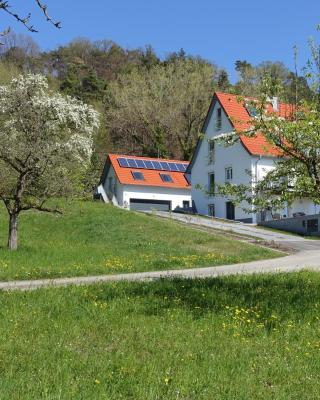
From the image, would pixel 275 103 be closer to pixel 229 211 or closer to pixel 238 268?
pixel 238 268

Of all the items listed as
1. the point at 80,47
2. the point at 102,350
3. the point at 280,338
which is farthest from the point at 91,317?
the point at 80,47

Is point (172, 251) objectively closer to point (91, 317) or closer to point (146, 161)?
point (91, 317)

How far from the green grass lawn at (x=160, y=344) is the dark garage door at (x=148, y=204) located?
4323cm

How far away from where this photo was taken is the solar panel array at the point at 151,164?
56.7m

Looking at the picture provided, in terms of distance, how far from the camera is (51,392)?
5480 millimetres

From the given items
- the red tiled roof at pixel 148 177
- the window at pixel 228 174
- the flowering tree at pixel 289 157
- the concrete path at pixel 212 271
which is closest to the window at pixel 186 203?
the red tiled roof at pixel 148 177

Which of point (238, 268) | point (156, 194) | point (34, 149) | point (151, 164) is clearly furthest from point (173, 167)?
point (238, 268)

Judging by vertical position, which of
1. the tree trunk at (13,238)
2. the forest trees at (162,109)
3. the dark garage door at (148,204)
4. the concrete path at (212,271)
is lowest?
the concrete path at (212,271)

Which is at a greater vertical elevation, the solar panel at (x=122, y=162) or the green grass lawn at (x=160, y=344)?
the solar panel at (x=122, y=162)

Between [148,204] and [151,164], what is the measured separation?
4.82 meters

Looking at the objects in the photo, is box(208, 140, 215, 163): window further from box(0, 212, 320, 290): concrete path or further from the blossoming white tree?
the blossoming white tree

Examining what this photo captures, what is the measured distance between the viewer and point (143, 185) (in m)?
55.0

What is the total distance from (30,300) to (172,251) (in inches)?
550

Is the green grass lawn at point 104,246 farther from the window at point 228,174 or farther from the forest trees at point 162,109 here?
the forest trees at point 162,109
